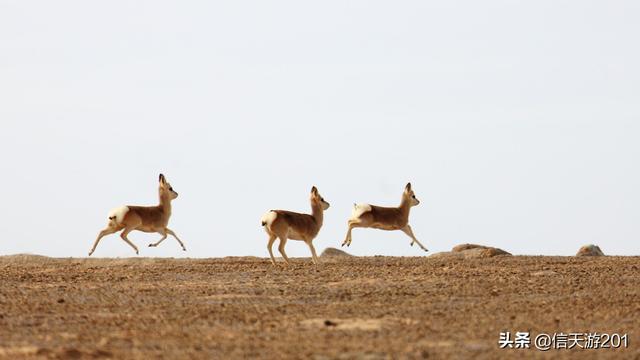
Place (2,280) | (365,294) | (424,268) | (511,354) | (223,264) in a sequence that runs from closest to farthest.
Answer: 1. (511,354)
2. (365,294)
3. (2,280)
4. (424,268)
5. (223,264)

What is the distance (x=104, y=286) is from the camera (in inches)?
765

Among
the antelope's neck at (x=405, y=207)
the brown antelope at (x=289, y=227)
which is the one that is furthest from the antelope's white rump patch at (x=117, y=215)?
the antelope's neck at (x=405, y=207)

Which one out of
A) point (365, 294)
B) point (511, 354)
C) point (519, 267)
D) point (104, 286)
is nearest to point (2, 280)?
point (104, 286)

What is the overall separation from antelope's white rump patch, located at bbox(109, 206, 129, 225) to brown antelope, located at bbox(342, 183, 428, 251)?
545 cm

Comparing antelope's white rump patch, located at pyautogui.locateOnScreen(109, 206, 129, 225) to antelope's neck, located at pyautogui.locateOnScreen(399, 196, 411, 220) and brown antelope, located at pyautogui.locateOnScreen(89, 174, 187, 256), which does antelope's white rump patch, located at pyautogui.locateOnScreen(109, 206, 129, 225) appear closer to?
brown antelope, located at pyautogui.locateOnScreen(89, 174, 187, 256)

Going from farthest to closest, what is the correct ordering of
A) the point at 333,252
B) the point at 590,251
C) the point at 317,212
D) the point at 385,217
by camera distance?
the point at 385,217 < the point at 333,252 < the point at 590,251 < the point at 317,212

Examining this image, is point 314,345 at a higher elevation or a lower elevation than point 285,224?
lower

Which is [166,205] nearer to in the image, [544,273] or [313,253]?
[313,253]

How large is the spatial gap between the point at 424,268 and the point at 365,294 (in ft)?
18.9

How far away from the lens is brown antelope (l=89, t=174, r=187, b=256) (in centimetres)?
2964

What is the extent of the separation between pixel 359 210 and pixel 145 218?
214 inches

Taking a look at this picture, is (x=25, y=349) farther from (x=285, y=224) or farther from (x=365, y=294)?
(x=285, y=224)

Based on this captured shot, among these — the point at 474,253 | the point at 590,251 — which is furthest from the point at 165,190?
the point at 590,251

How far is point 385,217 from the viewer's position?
31969 mm
